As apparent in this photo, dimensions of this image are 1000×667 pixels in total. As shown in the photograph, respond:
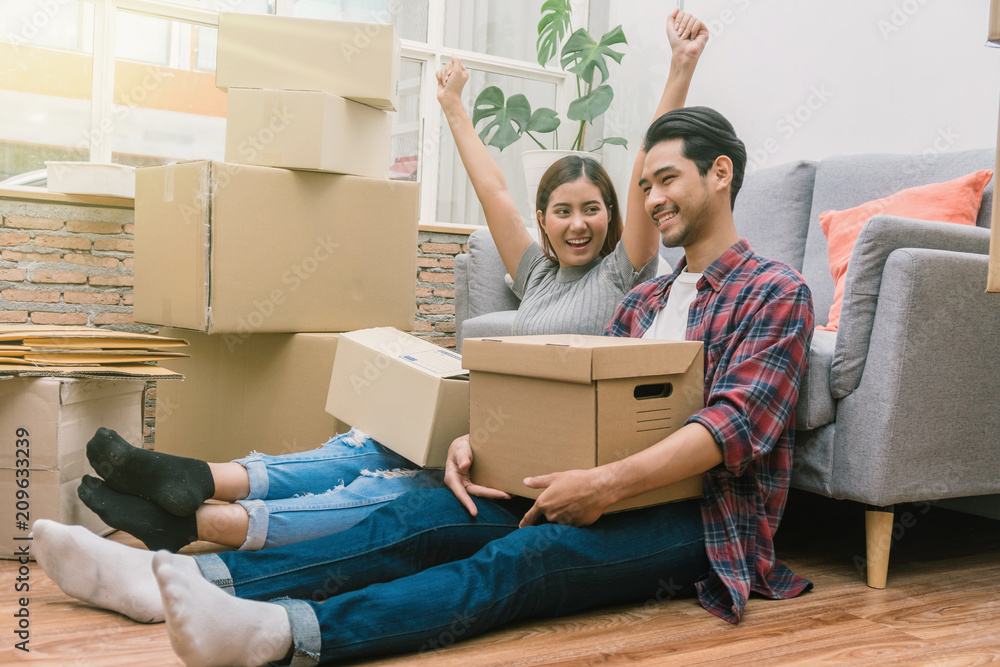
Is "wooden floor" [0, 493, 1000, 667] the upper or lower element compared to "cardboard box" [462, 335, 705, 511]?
lower

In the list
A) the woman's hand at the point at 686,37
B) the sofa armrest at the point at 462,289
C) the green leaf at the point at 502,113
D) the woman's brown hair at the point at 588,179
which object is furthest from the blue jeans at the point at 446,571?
the green leaf at the point at 502,113

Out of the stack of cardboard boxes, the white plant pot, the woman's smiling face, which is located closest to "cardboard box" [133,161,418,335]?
the stack of cardboard boxes

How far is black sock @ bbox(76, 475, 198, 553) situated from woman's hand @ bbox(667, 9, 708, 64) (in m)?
1.13

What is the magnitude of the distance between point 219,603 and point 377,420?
657 millimetres

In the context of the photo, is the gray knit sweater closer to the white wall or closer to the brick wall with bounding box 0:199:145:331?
the white wall

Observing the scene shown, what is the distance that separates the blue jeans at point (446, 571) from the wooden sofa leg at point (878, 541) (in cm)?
36

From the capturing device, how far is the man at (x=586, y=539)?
37.6 inches

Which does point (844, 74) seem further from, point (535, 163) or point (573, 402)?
point (573, 402)

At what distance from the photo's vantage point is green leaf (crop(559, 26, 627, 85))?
331cm

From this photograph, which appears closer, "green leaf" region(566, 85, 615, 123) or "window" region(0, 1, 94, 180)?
"window" region(0, 1, 94, 180)

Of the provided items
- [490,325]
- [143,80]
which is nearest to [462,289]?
[490,325]

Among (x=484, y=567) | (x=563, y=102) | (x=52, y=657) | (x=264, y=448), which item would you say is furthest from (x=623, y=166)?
(x=52, y=657)

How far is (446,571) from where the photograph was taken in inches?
40.9

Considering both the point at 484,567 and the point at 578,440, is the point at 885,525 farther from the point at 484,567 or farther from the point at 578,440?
the point at 484,567
